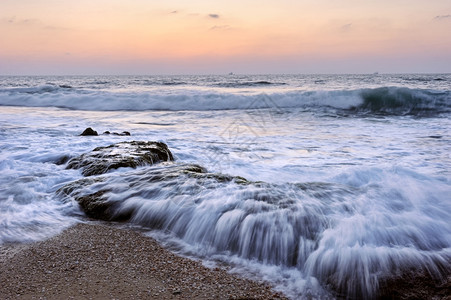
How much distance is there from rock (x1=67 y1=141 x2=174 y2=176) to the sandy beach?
5.69ft

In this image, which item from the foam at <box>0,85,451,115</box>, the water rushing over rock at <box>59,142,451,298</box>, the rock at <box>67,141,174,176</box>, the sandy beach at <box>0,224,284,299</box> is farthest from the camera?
the foam at <box>0,85,451,115</box>

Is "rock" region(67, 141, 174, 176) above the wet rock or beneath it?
above

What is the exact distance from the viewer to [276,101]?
17078mm

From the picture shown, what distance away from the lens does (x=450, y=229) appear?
271 centimetres

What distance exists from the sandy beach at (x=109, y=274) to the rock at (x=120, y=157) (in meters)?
1.73

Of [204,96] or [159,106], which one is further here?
[204,96]

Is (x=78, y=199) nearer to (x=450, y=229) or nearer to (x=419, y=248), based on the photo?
(x=419, y=248)

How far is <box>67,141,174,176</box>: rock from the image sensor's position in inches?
170

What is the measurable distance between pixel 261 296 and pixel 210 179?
1.82 meters

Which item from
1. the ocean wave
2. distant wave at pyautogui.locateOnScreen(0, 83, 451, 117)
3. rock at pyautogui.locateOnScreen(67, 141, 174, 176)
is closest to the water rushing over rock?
the ocean wave

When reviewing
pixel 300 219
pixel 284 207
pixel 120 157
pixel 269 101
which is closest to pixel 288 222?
pixel 300 219

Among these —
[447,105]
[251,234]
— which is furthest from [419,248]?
[447,105]

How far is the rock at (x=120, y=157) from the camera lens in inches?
170

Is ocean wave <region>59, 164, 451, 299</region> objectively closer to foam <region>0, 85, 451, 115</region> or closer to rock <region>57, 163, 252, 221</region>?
rock <region>57, 163, 252, 221</region>
